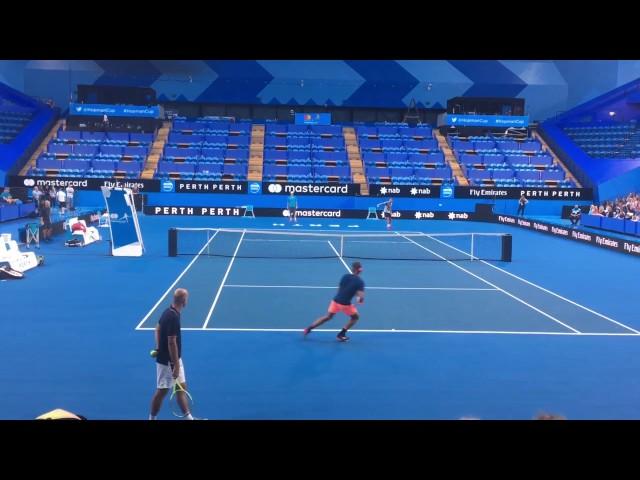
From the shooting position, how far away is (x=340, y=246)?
2752 centimetres

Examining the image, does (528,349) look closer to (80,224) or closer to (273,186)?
(80,224)

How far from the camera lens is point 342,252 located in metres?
25.4

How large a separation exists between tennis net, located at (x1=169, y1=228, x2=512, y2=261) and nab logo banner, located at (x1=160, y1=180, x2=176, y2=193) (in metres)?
12.3

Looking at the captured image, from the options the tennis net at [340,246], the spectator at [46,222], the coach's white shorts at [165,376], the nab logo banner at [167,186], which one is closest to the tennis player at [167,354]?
the coach's white shorts at [165,376]

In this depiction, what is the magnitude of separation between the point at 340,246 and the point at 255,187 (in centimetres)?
1841

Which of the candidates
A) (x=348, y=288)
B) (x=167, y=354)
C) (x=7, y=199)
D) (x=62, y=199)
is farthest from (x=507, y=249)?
(x=7, y=199)

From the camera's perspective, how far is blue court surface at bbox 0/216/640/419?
8992 mm

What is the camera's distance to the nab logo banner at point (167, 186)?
144 ft

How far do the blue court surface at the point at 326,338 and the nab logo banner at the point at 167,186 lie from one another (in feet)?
67.8

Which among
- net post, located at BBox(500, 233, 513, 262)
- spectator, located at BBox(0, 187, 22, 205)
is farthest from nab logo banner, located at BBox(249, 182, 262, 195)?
net post, located at BBox(500, 233, 513, 262)

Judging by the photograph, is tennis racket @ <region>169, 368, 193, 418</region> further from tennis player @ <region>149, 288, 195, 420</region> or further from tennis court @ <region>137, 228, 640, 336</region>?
tennis court @ <region>137, 228, 640, 336</region>

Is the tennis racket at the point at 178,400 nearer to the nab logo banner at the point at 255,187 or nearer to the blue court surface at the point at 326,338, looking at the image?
the blue court surface at the point at 326,338
